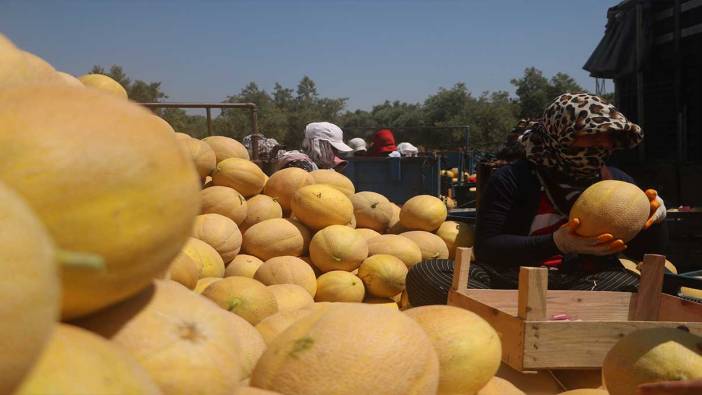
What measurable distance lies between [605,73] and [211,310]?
29.2 feet

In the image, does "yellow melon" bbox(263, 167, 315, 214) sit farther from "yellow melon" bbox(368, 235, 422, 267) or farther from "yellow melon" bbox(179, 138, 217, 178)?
"yellow melon" bbox(368, 235, 422, 267)

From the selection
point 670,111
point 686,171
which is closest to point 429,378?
point 686,171

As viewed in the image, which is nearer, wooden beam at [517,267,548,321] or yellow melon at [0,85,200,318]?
yellow melon at [0,85,200,318]

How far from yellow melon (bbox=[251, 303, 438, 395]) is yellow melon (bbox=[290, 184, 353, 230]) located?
306 cm

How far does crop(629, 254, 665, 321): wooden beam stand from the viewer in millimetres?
2855

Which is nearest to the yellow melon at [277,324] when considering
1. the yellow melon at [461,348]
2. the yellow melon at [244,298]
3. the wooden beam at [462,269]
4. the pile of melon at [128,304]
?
the pile of melon at [128,304]

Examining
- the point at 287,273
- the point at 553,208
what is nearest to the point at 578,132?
the point at 553,208

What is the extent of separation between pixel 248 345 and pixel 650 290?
7.58 ft

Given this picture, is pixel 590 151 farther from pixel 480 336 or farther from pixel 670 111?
pixel 670 111

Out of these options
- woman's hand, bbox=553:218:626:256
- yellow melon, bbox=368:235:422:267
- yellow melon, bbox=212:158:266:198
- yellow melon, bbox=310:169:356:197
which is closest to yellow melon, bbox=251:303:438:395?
woman's hand, bbox=553:218:626:256

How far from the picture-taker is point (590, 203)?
2869mm

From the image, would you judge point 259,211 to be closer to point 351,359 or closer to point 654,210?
point 654,210

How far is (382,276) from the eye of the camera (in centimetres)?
399

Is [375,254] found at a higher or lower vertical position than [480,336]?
lower
